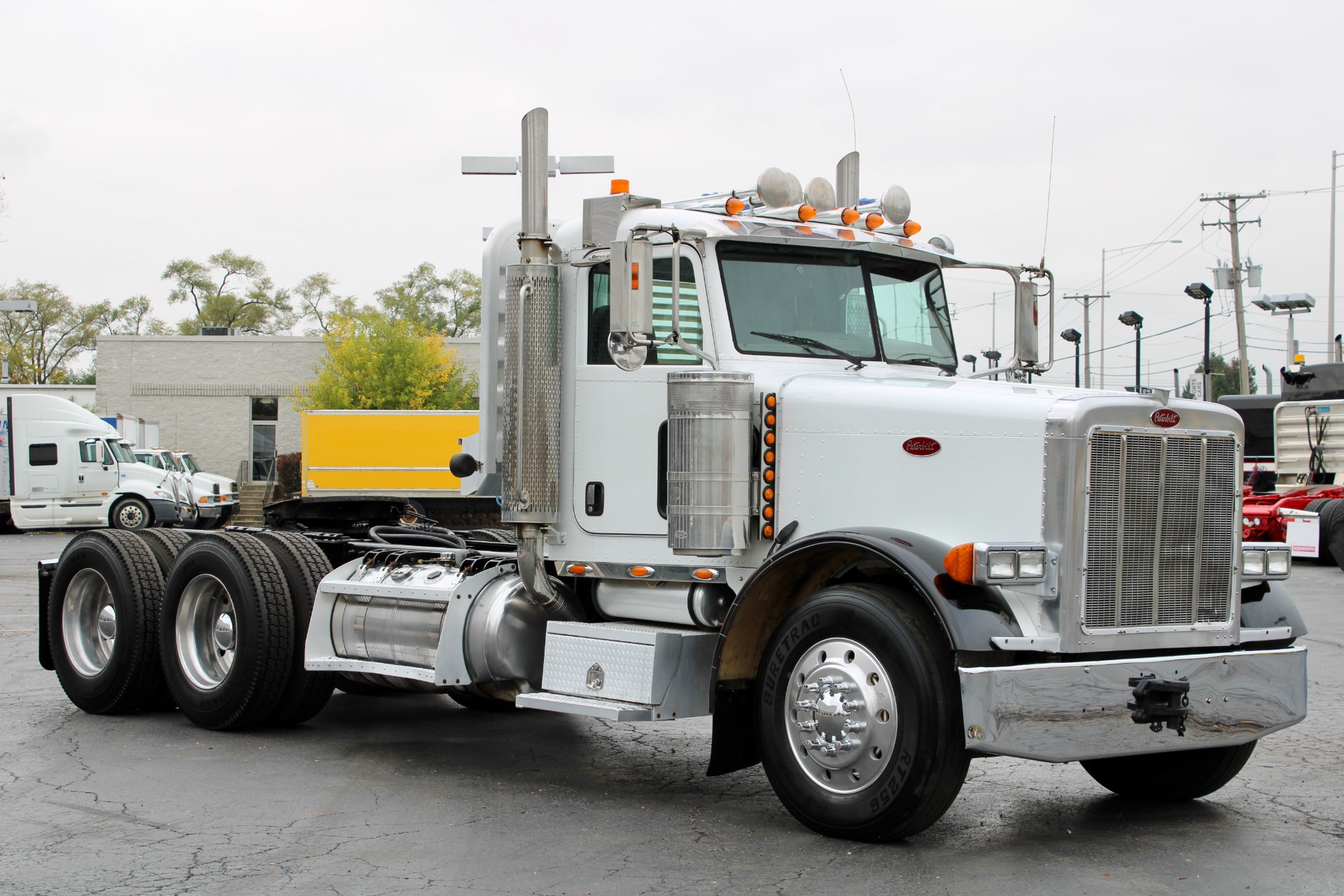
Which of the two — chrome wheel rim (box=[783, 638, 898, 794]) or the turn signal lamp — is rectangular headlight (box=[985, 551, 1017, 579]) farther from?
chrome wheel rim (box=[783, 638, 898, 794])

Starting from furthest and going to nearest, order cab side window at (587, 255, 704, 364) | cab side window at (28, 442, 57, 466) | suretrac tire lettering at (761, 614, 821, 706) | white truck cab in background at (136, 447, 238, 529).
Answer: white truck cab in background at (136, 447, 238, 529) → cab side window at (28, 442, 57, 466) → cab side window at (587, 255, 704, 364) → suretrac tire lettering at (761, 614, 821, 706)

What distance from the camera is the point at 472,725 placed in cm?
912

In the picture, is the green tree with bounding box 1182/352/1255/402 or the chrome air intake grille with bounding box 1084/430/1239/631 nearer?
the chrome air intake grille with bounding box 1084/430/1239/631

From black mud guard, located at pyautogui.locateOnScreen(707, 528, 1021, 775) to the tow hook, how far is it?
50cm

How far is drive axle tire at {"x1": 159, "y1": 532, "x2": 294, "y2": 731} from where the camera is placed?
845cm

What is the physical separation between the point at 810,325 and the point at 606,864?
9.18 ft

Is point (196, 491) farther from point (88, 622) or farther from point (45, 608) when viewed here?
point (88, 622)

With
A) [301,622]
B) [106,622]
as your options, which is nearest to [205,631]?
[301,622]

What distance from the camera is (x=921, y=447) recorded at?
6.13 meters

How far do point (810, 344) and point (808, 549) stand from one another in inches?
52.8

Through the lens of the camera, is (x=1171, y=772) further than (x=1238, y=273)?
No

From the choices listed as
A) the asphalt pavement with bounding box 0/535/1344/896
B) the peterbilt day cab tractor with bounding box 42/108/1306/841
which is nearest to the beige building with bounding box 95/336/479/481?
the asphalt pavement with bounding box 0/535/1344/896

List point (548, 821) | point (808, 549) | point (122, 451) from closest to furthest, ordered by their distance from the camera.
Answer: point (808, 549) → point (548, 821) → point (122, 451)

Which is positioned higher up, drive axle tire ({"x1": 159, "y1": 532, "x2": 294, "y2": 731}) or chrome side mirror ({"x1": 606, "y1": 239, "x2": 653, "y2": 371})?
chrome side mirror ({"x1": 606, "y1": 239, "x2": 653, "y2": 371})
